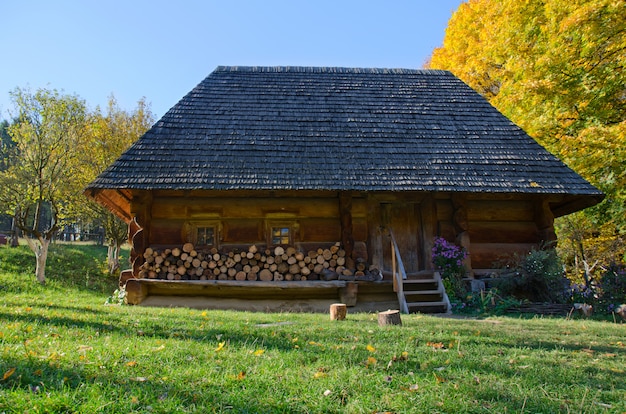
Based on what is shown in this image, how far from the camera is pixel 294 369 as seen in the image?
318cm

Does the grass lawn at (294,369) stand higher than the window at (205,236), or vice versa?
the window at (205,236)

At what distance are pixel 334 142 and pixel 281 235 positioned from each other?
2.69 m

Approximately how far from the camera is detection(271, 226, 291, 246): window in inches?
397

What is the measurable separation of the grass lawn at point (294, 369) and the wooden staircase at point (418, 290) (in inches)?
146

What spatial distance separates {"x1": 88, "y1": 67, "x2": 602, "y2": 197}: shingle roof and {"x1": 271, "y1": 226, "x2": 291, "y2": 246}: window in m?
1.32

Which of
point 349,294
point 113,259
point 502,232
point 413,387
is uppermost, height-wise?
point 502,232

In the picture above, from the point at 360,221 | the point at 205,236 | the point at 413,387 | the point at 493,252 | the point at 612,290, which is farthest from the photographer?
the point at 493,252

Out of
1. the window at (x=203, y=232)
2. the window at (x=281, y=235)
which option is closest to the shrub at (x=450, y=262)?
the window at (x=281, y=235)

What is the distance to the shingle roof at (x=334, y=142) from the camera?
31.2ft

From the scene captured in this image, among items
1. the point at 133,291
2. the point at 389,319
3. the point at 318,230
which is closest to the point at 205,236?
the point at 133,291

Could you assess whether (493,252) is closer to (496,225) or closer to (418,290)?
(496,225)

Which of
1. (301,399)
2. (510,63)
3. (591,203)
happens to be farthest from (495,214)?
(301,399)

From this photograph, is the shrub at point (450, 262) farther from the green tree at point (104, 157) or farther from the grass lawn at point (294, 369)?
the green tree at point (104, 157)

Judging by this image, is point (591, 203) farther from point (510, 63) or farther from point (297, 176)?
point (297, 176)
